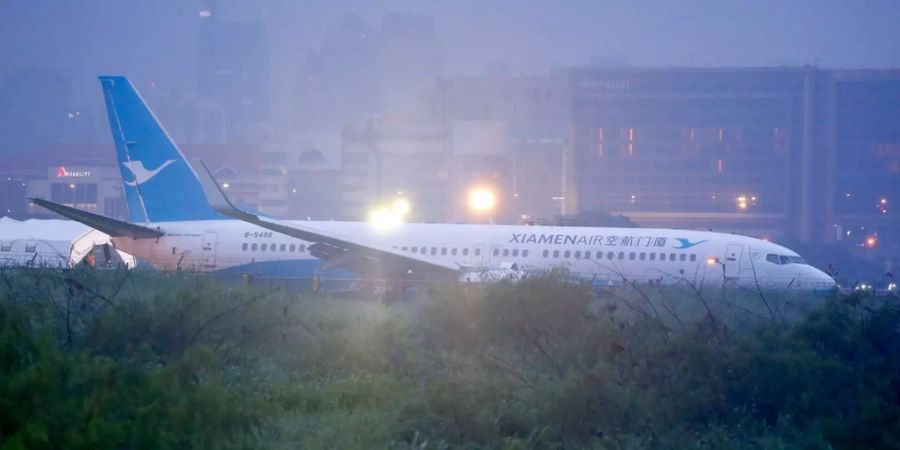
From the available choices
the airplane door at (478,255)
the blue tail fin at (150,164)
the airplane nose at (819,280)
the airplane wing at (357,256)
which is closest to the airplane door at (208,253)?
the blue tail fin at (150,164)

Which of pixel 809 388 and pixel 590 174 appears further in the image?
pixel 590 174

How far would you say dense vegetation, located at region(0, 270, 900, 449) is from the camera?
6668mm

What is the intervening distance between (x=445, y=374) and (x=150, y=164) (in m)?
20.3

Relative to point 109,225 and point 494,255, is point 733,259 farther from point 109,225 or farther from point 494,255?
Answer: point 109,225

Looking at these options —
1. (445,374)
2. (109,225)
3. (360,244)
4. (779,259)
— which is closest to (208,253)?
(109,225)

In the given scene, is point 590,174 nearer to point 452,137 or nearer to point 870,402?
point 452,137

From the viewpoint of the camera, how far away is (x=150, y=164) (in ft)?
96.1

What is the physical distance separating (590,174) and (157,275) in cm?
6965

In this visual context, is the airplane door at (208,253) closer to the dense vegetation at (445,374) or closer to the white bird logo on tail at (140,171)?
the white bird logo on tail at (140,171)

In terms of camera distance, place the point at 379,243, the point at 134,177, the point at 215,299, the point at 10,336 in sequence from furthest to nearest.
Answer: the point at 134,177
the point at 379,243
the point at 215,299
the point at 10,336

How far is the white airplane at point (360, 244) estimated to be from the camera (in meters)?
24.2

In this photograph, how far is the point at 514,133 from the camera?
91.8m

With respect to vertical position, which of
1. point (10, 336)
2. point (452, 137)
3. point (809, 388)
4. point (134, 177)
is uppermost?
point (452, 137)

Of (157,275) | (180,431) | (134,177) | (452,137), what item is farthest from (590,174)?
(180,431)
